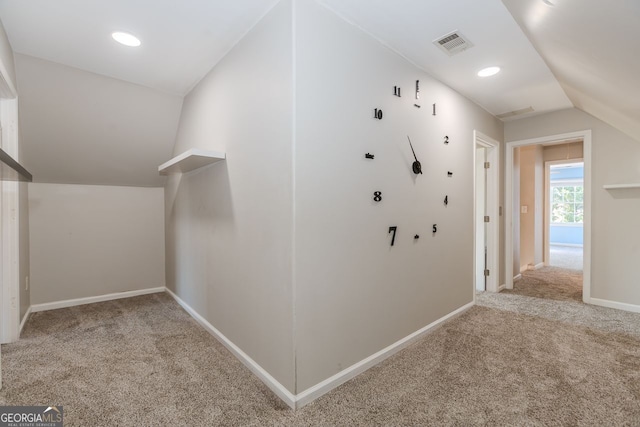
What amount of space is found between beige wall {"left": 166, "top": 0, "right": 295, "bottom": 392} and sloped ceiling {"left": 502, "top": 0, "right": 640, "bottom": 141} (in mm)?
1524

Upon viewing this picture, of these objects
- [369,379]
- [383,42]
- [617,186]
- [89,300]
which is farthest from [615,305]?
[89,300]

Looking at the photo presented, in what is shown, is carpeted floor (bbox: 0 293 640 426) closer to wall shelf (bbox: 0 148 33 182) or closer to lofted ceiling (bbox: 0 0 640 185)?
wall shelf (bbox: 0 148 33 182)

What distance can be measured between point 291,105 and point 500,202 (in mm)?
3599

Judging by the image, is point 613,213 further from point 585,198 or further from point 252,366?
point 252,366

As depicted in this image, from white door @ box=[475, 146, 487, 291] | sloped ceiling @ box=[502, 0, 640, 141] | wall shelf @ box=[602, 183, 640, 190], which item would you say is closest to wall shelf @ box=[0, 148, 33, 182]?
sloped ceiling @ box=[502, 0, 640, 141]

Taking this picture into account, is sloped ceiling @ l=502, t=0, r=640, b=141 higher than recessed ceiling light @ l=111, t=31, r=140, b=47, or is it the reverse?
recessed ceiling light @ l=111, t=31, r=140, b=47

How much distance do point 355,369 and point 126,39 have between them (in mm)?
2967

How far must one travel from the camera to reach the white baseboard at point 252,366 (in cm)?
176

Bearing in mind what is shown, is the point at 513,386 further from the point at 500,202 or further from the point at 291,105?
the point at 500,202

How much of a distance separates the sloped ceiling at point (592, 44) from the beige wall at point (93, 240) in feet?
14.5

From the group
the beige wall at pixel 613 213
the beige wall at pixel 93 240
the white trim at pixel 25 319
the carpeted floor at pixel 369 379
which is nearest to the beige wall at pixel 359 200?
the carpeted floor at pixel 369 379

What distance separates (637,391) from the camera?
72.7 inches

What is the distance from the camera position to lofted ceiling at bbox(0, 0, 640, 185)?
5.94ft

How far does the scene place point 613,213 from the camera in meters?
3.41
